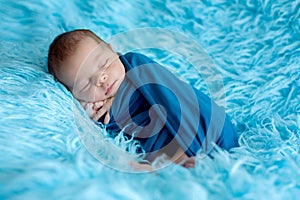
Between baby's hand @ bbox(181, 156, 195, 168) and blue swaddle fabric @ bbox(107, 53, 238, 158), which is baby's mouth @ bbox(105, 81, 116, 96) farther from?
baby's hand @ bbox(181, 156, 195, 168)

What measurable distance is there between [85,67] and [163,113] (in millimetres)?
159

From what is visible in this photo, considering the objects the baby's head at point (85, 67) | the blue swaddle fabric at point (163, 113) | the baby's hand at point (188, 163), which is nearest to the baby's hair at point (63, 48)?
the baby's head at point (85, 67)

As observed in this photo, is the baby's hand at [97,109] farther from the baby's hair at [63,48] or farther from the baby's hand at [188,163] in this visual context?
the baby's hand at [188,163]

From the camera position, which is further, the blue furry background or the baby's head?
the baby's head

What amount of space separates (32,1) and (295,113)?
616 mm

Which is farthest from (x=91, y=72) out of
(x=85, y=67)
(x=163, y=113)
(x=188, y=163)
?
(x=188, y=163)

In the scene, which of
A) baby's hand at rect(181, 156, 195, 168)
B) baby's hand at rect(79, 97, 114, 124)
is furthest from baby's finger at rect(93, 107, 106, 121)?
baby's hand at rect(181, 156, 195, 168)

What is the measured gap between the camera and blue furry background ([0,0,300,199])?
0.58 meters

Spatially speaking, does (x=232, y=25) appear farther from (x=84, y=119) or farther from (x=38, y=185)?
(x=38, y=185)

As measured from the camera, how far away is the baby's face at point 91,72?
838 millimetres

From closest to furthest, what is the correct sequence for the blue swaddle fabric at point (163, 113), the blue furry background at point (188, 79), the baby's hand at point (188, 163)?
1. the blue furry background at point (188, 79)
2. the baby's hand at point (188, 163)
3. the blue swaddle fabric at point (163, 113)

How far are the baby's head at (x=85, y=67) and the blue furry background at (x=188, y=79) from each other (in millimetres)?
28

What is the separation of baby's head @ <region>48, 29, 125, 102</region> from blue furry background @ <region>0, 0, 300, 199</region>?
0.09 ft

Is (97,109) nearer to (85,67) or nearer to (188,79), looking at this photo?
(85,67)
